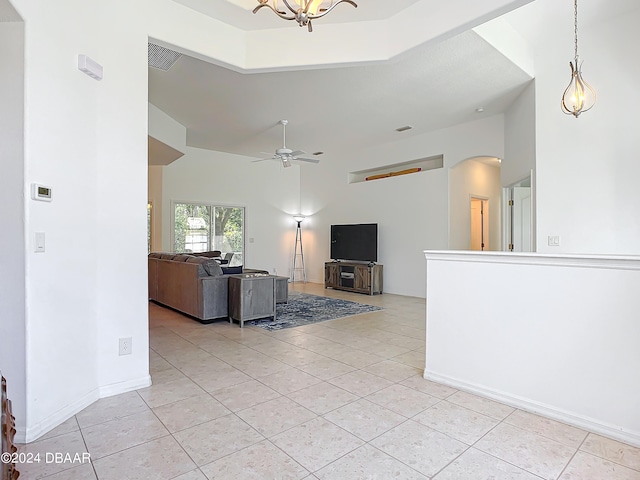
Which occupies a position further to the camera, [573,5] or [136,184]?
[573,5]

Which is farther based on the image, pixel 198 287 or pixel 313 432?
pixel 198 287

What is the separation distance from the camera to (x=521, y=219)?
5.68m

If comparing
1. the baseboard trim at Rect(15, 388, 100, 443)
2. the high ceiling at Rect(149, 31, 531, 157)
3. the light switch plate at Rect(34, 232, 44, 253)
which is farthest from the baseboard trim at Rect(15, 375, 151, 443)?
the high ceiling at Rect(149, 31, 531, 157)

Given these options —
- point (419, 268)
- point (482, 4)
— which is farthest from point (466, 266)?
point (419, 268)

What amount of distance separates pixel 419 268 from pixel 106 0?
6.26 meters

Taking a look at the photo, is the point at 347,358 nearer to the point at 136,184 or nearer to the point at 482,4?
the point at 136,184

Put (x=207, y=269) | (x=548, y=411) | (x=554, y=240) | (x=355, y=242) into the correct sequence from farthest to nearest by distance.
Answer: (x=355, y=242)
(x=207, y=269)
(x=554, y=240)
(x=548, y=411)

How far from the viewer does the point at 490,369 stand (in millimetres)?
2654

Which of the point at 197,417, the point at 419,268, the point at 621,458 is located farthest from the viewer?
the point at 419,268

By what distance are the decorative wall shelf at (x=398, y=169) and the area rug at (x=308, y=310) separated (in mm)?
3078

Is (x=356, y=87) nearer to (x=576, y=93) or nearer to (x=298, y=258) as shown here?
(x=576, y=93)

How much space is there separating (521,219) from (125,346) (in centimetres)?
560

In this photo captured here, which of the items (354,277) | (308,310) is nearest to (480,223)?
(354,277)

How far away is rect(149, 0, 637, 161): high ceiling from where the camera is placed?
3240mm
